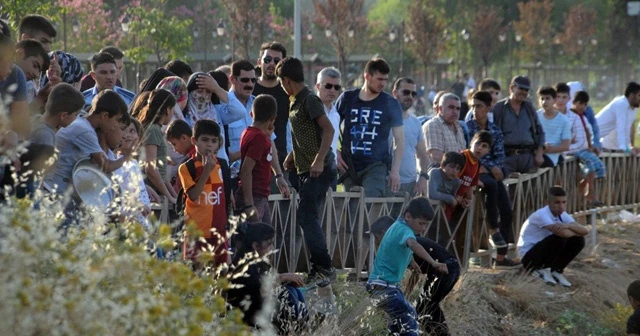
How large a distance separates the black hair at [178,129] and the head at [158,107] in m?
0.07

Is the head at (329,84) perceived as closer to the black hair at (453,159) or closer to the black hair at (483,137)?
the black hair at (453,159)

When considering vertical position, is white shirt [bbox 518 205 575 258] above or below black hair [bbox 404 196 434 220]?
below

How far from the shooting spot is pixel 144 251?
17.6 ft

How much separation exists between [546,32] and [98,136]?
55.1 meters

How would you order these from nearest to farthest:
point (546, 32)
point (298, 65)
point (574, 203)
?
point (298, 65) → point (574, 203) → point (546, 32)

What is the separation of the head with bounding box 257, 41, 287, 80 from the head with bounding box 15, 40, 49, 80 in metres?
2.96

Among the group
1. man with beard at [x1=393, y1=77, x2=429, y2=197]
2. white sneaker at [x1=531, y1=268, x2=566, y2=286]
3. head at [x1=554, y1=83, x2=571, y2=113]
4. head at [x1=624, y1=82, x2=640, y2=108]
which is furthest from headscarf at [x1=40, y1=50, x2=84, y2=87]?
head at [x1=624, y1=82, x2=640, y2=108]

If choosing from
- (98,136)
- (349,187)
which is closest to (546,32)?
(349,187)

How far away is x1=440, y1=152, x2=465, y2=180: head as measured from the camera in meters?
12.2

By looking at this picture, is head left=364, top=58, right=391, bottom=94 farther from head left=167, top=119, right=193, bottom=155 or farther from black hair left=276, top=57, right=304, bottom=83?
head left=167, top=119, right=193, bottom=155

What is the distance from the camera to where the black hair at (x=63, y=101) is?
7.96 meters

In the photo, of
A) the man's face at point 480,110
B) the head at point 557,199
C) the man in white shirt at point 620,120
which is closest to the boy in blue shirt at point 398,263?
the man's face at point 480,110

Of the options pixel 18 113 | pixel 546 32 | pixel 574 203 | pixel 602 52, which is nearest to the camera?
pixel 18 113

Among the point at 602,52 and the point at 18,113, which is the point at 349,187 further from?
the point at 602,52
